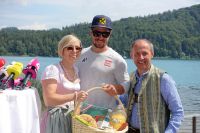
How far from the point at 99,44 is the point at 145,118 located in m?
0.98

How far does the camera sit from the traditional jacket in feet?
12.0

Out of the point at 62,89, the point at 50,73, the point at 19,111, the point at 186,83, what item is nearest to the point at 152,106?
the point at 62,89

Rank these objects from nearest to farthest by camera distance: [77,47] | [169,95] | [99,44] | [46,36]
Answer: [169,95]
[77,47]
[99,44]
[46,36]

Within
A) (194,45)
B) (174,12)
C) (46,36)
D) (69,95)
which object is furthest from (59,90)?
(174,12)

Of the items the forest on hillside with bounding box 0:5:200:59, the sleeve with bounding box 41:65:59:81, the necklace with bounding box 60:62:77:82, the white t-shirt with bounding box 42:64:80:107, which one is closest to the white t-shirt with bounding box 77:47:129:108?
the necklace with bounding box 60:62:77:82

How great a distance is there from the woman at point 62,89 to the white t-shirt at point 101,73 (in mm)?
190

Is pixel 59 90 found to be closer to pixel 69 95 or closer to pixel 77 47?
pixel 69 95

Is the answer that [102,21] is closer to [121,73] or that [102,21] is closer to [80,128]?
[121,73]

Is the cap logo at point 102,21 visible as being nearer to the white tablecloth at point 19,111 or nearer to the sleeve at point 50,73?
the sleeve at point 50,73

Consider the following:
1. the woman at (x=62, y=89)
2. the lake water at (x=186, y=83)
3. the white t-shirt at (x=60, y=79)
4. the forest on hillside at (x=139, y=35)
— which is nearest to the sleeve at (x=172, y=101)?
the woman at (x=62, y=89)

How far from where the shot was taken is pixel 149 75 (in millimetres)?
3668

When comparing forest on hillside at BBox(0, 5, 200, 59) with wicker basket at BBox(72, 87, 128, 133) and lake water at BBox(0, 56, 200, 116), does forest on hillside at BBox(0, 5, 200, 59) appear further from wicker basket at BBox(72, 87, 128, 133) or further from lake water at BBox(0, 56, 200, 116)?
wicker basket at BBox(72, 87, 128, 133)

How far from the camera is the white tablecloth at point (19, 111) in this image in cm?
359

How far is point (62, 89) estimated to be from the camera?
12.5 feet
